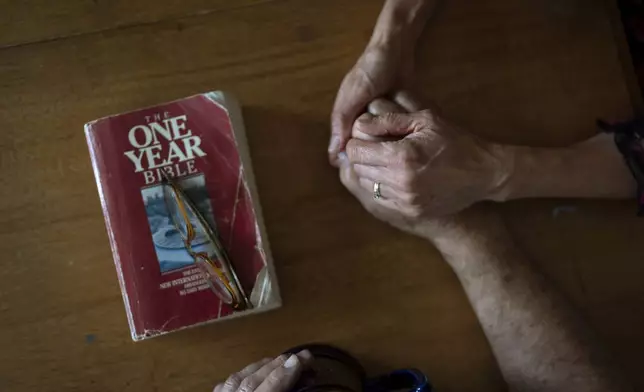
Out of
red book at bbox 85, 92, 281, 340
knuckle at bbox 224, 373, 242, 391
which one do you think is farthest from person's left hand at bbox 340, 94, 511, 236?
knuckle at bbox 224, 373, 242, 391

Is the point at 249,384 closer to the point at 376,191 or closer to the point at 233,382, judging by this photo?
the point at 233,382

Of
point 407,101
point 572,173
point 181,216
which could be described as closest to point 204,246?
point 181,216

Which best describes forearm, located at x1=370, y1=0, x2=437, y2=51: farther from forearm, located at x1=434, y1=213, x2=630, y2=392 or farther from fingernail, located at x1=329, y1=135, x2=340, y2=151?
forearm, located at x1=434, y1=213, x2=630, y2=392

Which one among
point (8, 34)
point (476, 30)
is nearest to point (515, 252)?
point (476, 30)

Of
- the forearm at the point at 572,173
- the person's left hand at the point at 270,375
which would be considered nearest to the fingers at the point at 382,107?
the forearm at the point at 572,173

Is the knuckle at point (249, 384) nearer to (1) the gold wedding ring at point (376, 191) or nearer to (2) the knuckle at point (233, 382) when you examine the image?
(2) the knuckle at point (233, 382)

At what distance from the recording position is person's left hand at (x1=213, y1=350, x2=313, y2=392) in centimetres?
73

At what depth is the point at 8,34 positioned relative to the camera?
84cm

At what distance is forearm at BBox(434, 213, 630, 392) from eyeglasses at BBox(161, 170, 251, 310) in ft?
0.74

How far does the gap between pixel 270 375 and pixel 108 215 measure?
9.4 inches

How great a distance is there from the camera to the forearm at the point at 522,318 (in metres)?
0.80

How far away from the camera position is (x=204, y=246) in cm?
81

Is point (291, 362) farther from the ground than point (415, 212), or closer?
closer

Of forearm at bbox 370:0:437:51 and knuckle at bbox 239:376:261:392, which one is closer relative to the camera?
knuckle at bbox 239:376:261:392
